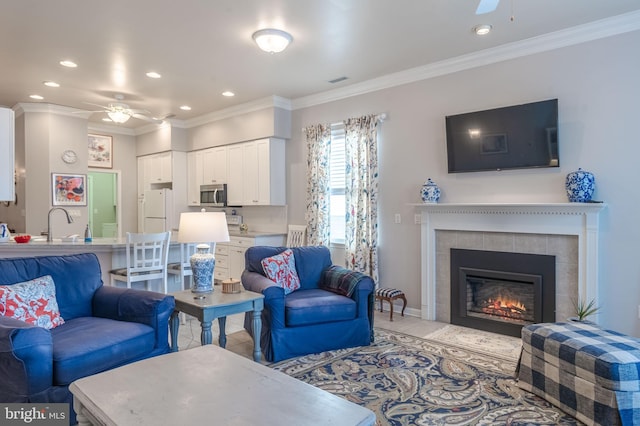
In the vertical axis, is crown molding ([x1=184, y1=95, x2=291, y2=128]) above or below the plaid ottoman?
above

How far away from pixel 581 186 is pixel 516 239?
Result: 78 cm

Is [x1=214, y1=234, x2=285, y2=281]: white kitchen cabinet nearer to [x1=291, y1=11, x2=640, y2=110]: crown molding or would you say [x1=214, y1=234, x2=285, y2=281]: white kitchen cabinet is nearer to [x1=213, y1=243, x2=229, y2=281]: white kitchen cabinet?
[x1=213, y1=243, x2=229, y2=281]: white kitchen cabinet

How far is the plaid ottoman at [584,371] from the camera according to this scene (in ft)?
6.97

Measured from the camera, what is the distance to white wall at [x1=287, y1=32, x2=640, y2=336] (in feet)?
11.4

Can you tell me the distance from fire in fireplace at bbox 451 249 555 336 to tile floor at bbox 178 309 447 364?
399 mm

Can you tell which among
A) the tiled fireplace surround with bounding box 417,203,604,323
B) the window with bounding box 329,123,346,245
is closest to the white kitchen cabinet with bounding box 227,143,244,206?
the window with bounding box 329,123,346,245

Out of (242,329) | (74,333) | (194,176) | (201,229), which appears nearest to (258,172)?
(194,176)

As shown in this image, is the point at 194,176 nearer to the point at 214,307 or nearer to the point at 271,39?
the point at 271,39

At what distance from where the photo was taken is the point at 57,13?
3348 mm

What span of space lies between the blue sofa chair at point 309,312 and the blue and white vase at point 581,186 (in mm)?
1967

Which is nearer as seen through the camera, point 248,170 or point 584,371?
point 584,371

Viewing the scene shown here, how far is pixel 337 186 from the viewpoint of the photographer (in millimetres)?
5547

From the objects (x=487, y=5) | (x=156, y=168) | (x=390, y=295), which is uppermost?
(x=487, y=5)

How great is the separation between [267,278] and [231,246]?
2.88m
